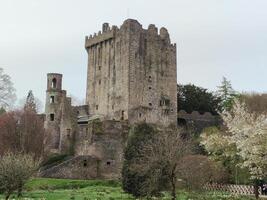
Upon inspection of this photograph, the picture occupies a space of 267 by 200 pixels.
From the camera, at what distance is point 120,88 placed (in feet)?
237

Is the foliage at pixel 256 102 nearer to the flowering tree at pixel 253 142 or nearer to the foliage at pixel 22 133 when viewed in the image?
the flowering tree at pixel 253 142

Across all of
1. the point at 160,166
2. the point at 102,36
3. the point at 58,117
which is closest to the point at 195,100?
the point at 102,36

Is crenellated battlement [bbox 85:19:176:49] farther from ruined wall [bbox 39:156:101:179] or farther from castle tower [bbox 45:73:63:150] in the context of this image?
ruined wall [bbox 39:156:101:179]

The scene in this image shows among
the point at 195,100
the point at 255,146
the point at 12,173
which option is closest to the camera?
the point at 12,173

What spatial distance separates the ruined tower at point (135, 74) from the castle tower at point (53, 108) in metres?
7.45

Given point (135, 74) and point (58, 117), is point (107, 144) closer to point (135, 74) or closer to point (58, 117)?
point (58, 117)

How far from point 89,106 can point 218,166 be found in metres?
35.4

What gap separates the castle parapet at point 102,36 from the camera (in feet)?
247

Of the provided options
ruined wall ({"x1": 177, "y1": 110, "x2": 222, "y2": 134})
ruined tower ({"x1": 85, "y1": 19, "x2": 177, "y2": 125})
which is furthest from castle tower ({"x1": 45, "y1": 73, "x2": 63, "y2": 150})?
ruined wall ({"x1": 177, "y1": 110, "x2": 222, "y2": 134})

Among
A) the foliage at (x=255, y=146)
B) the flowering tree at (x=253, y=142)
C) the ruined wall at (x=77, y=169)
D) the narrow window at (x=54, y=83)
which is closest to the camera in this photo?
the foliage at (x=255, y=146)

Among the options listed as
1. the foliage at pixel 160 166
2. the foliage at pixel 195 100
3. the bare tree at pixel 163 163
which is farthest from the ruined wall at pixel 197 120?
the bare tree at pixel 163 163

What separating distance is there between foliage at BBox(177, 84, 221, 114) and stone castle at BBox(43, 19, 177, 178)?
12.5 m

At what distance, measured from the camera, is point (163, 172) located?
2995 cm

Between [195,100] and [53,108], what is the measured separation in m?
28.9
